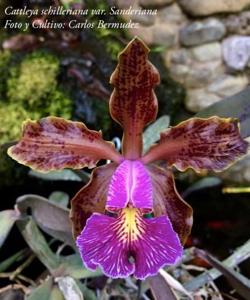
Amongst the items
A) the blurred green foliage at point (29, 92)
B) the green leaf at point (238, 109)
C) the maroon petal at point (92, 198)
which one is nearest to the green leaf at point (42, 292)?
the maroon petal at point (92, 198)

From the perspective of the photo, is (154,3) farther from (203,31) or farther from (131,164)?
(131,164)

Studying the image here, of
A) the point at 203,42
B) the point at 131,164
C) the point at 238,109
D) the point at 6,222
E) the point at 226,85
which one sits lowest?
the point at 6,222

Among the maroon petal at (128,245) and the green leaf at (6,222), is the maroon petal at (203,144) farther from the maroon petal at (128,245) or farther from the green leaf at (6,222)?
the green leaf at (6,222)

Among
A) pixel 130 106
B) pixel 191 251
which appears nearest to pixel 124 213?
pixel 130 106

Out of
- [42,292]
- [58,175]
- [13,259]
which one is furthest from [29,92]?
[42,292]

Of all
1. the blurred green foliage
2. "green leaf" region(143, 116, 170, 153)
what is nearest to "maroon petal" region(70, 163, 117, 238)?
"green leaf" region(143, 116, 170, 153)

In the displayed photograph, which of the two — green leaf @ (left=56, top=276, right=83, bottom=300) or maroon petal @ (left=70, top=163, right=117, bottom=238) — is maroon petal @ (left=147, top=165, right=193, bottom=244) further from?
green leaf @ (left=56, top=276, right=83, bottom=300)
